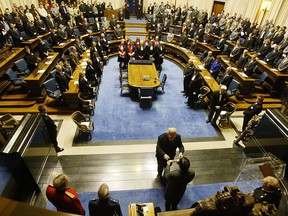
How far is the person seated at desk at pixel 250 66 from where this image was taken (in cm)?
757

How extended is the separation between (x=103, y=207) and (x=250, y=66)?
7.67 m

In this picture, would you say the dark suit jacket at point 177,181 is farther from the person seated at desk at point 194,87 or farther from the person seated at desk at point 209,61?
the person seated at desk at point 209,61

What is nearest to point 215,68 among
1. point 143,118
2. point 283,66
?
point 283,66

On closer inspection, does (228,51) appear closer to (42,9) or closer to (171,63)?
(171,63)

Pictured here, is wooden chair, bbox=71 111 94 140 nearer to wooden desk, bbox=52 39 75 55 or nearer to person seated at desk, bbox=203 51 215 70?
wooden desk, bbox=52 39 75 55

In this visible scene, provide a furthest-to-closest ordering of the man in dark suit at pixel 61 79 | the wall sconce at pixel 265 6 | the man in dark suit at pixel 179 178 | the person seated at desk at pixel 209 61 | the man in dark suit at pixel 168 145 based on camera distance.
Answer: the wall sconce at pixel 265 6 → the person seated at desk at pixel 209 61 → the man in dark suit at pixel 61 79 → the man in dark suit at pixel 168 145 → the man in dark suit at pixel 179 178

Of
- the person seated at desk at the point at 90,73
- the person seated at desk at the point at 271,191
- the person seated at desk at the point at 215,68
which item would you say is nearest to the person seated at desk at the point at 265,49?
the person seated at desk at the point at 215,68

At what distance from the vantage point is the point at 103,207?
2662mm

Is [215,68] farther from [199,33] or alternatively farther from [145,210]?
[145,210]

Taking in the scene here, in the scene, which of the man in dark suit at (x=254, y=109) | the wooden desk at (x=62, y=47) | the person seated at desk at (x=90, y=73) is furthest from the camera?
the wooden desk at (x=62, y=47)

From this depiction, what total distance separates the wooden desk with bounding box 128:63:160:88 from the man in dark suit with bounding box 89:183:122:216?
16.0 feet

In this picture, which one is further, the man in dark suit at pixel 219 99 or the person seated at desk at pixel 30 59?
the person seated at desk at pixel 30 59

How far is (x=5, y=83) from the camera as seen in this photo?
7238 millimetres

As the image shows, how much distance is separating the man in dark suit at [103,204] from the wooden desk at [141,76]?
487 centimetres
